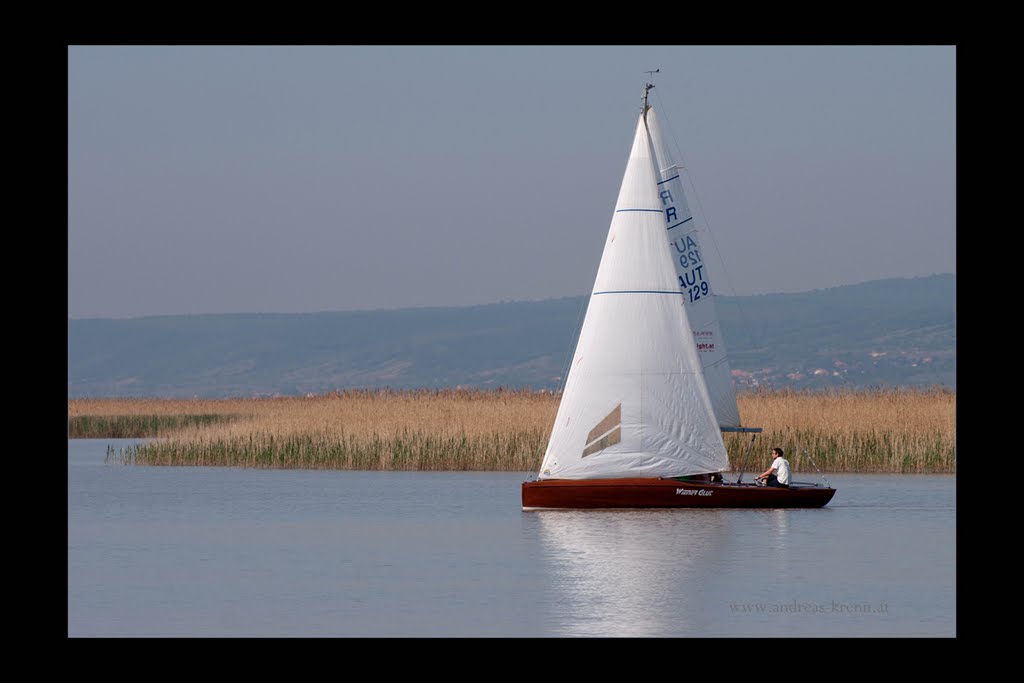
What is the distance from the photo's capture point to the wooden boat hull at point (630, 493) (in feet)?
89.5

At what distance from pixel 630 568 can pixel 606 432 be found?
Result: 6.23 m

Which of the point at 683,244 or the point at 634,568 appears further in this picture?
the point at 683,244

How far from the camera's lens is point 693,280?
2950cm

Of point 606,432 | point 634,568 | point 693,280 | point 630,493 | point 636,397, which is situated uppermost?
A: point 693,280

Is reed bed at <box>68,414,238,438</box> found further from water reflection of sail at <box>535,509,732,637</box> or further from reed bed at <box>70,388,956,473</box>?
water reflection of sail at <box>535,509,732,637</box>

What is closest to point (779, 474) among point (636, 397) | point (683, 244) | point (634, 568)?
point (636, 397)

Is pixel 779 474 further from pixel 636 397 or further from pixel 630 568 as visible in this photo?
pixel 630 568

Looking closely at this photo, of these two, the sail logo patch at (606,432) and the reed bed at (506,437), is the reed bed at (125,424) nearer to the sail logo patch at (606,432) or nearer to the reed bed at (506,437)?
the reed bed at (506,437)

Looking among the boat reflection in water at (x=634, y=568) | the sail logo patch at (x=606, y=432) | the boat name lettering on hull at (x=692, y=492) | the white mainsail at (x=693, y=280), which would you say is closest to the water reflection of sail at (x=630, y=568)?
the boat reflection in water at (x=634, y=568)

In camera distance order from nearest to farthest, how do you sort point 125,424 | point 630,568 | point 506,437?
point 630,568
point 506,437
point 125,424

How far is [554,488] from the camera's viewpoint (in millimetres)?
27328

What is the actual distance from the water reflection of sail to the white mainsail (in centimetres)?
227

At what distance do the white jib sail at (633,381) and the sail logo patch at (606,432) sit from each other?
0.02 meters
